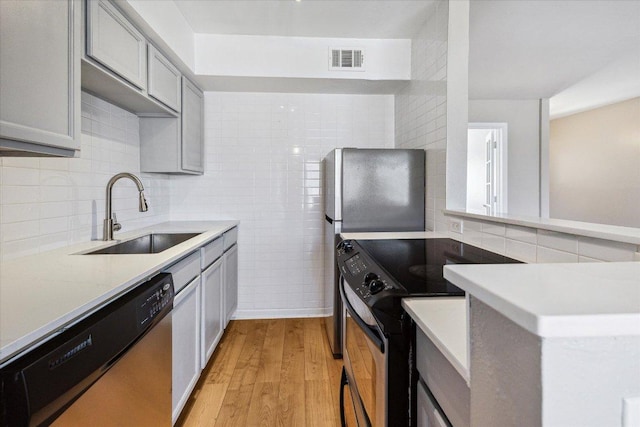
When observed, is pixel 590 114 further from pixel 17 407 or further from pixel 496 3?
pixel 17 407

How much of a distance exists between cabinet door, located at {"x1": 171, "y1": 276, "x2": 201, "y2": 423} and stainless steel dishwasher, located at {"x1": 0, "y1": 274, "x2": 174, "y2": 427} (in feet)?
0.58

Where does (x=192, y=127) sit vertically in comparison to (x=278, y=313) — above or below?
above

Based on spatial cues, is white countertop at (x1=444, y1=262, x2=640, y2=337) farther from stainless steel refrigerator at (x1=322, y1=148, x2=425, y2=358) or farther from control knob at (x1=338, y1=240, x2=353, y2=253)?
stainless steel refrigerator at (x1=322, y1=148, x2=425, y2=358)

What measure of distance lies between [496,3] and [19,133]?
2773mm

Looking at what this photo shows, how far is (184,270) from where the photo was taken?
5.46 feet

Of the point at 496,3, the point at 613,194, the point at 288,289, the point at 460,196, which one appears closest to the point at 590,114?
the point at 613,194

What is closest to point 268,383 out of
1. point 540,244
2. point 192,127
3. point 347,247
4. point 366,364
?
point 347,247

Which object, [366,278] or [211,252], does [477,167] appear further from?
[366,278]

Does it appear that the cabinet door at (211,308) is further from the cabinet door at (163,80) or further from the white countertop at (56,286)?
the cabinet door at (163,80)

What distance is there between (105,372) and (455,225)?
178 cm

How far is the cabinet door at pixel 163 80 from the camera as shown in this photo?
2.01 m

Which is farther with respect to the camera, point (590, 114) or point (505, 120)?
point (590, 114)

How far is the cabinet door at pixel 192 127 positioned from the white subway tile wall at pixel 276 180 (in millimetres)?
156

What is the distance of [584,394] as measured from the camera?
1.14 feet
